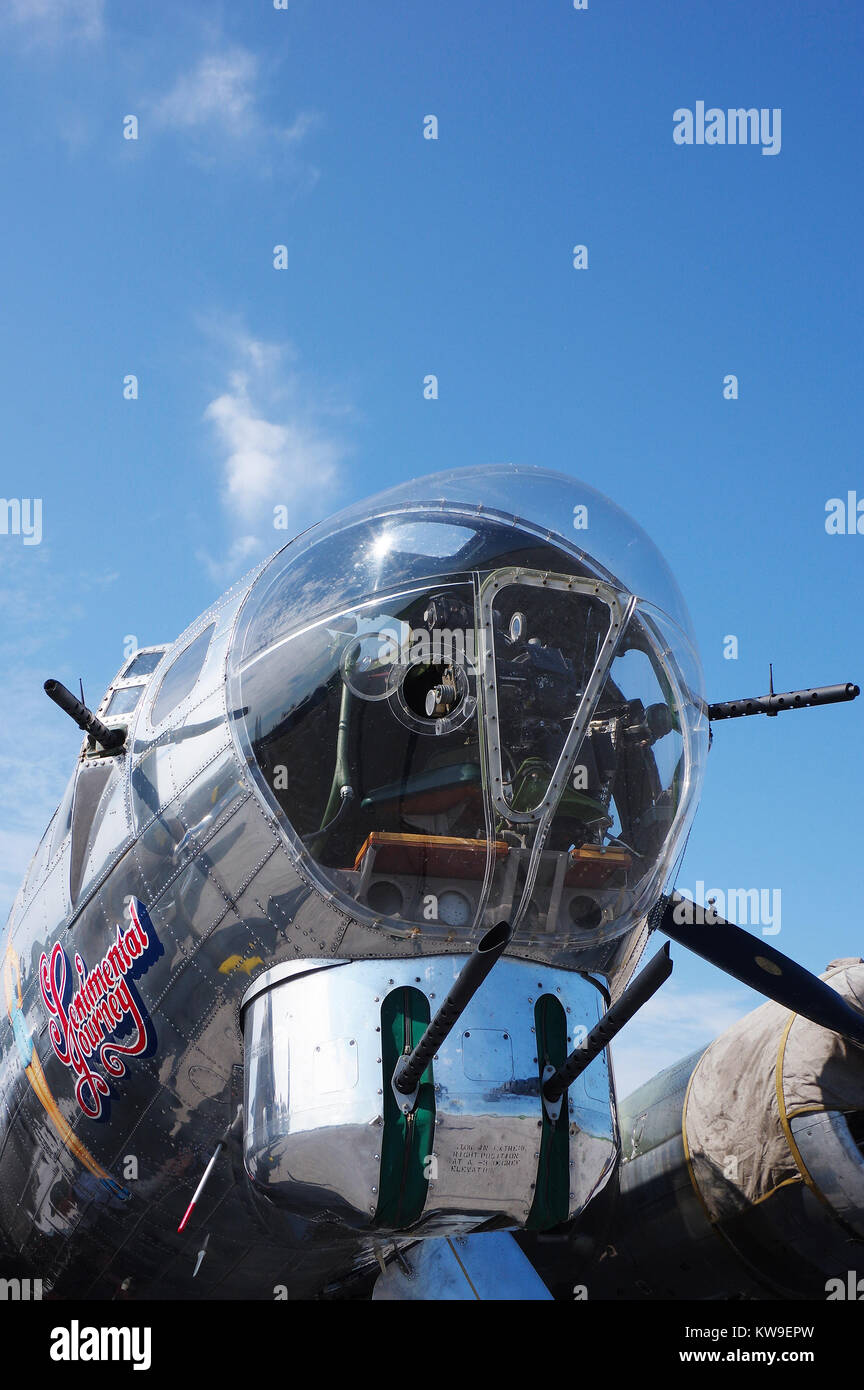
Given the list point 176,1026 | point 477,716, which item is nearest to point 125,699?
point 176,1026

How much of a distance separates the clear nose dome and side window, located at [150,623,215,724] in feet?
1.47

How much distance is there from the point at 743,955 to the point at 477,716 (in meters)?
2.16

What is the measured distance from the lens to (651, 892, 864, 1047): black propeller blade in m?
6.29

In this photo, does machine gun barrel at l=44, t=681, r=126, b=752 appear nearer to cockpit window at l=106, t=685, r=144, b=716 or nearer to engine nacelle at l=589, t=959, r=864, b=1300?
cockpit window at l=106, t=685, r=144, b=716

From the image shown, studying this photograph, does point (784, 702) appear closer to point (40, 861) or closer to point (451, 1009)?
point (451, 1009)

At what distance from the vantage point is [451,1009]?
460 centimetres

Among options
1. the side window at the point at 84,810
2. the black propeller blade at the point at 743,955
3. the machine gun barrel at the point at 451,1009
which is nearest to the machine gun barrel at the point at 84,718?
the side window at the point at 84,810

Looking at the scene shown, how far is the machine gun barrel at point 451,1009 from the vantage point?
14.2ft

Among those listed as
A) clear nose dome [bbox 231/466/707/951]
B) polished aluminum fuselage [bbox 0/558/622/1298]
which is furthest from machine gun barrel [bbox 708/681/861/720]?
polished aluminum fuselage [bbox 0/558/622/1298]

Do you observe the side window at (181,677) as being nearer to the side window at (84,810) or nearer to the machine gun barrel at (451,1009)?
the side window at (84,810)

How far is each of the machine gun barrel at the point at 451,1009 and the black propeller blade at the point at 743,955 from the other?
1651 mm

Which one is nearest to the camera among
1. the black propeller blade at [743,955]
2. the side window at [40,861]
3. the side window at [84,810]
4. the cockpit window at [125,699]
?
the black propeller blade at [743,955]

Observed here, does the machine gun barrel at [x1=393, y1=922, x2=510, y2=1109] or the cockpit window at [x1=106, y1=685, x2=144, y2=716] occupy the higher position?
the cockpit window at [x1=106, y1=685, x2=144, y2=716]
